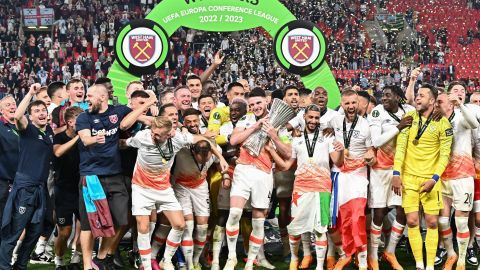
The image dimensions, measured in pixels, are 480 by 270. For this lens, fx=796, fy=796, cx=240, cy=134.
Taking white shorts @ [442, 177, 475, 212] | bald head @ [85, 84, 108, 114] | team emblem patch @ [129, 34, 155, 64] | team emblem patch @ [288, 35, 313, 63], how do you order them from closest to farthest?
bald head @ [85, 84, 108, 114], white shorts @ [442, 177, 475, 212], team emblem patch @ [129, 34, 155, 64], team emblem patch @ [288, 35, 313, 63]

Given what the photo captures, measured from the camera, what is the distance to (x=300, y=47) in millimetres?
13305

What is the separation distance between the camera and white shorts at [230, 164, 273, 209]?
8883mm

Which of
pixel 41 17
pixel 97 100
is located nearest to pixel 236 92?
pixel 97 100

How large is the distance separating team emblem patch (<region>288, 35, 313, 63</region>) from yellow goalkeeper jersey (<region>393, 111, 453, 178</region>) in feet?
15.2

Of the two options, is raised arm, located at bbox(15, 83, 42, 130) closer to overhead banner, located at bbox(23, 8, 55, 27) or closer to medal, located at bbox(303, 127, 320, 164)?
medal, located at bbox(303, 127, 320, 164)

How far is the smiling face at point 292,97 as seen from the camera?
1027 centimetres

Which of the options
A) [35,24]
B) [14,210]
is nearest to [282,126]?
[14,210]

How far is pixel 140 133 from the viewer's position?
27.4 ft

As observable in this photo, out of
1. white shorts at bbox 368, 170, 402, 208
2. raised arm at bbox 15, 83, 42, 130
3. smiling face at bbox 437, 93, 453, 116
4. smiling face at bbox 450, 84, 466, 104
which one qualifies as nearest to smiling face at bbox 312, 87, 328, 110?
white shorts at bbox 368, 170, 402, 208

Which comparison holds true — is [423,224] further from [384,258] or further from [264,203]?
[264,203]

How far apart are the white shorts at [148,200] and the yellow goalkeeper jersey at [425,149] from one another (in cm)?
252

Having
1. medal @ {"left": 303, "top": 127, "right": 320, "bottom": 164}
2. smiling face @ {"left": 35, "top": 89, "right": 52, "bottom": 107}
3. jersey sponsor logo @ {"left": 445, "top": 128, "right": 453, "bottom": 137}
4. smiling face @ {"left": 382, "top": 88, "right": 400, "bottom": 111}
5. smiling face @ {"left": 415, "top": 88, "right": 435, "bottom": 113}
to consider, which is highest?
smiling face @ {"left": 415, "top": 88, "right": 435, "bottom": 113}

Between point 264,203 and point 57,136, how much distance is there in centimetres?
244

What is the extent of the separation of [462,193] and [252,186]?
2.36 meters
